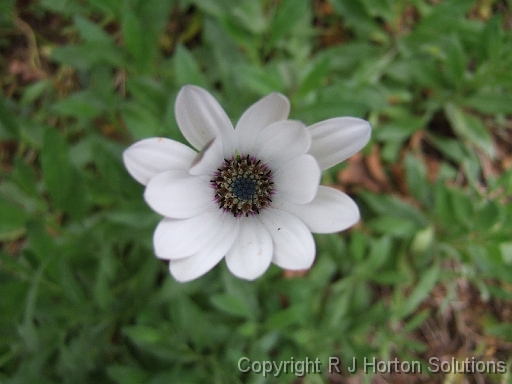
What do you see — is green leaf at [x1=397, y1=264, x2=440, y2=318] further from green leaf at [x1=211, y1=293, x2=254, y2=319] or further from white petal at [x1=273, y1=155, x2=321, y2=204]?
white petal at [x1=273, y1=155, x2=321, y2=204]

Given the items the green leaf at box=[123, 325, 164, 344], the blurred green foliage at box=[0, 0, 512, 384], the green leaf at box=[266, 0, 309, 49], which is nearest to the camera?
the green leaf at box=[123, 325, 164, 344]

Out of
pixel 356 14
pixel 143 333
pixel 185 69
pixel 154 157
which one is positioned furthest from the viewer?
pixel 356 14

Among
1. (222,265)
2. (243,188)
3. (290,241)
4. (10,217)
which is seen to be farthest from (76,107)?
(290,241)

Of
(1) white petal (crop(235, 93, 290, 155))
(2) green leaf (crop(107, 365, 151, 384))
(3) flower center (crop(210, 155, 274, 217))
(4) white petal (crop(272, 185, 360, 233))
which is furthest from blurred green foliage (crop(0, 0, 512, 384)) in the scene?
(4) white petal (crop(272, 185, 360, 233))

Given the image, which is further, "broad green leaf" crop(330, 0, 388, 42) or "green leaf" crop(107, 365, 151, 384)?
"broad green leaf" crop(330, 0, 388, 42)

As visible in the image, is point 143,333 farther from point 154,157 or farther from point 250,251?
point 154,157

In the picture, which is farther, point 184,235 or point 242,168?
point 242,168
